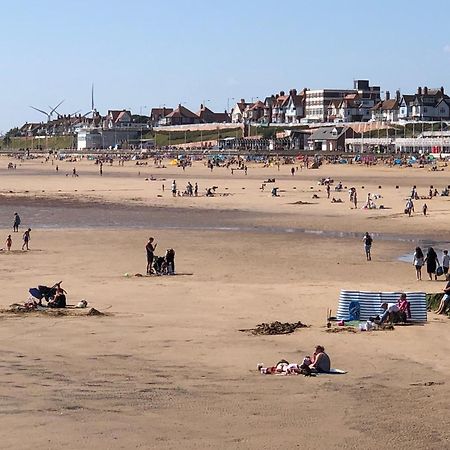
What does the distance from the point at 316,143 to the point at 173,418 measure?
124 meters

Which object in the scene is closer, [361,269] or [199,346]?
[199,346]

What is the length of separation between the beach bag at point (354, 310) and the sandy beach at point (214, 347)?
69cm

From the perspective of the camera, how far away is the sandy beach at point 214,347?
36.0 ft

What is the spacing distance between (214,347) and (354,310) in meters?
3.42

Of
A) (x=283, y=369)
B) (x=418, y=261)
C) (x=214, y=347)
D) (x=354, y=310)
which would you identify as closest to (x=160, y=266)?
(x=418, y=261)

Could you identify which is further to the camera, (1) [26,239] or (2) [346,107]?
(2) [346,107]

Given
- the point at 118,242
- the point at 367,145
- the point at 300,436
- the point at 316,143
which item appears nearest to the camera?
the point at 300,436

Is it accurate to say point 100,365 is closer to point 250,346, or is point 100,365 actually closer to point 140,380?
point 140,380

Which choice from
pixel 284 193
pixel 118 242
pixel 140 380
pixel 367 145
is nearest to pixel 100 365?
pixel 140 380

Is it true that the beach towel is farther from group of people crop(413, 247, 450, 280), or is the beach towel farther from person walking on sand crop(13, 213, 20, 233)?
person walking on sand crop(13, 213, 20, 233)

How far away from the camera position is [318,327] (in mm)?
17625

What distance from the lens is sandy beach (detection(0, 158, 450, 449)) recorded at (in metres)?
11.0

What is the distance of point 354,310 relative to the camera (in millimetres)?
18078

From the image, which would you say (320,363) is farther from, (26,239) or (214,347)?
(26,239)
